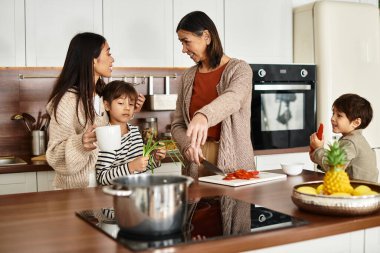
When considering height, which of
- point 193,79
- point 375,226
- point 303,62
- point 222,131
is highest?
point 303,62

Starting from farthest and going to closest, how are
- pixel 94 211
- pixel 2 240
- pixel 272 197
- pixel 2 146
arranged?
pixel 2 146
pixel 272 197
pixel 94 211
pixel 2 240

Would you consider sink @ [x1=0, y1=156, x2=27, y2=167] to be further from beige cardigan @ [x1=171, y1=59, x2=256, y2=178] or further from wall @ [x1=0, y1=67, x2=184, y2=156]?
beige cardigan @ [x1=171, y1=59, x2=256, y2=178]

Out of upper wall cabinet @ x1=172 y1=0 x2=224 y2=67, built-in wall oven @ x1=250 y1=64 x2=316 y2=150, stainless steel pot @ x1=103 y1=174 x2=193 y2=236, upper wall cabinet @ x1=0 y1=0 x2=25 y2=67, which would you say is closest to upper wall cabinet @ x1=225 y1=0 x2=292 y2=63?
upper wall cabinet @ x1=172 y1=0 x2=224 y2=67

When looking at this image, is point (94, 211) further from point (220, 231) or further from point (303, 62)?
point (303, 62)

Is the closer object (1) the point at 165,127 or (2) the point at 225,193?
(2) the point at 225,193

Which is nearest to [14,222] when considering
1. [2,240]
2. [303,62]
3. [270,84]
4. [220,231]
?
[2,240]

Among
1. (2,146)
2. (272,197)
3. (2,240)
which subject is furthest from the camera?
(2,146)

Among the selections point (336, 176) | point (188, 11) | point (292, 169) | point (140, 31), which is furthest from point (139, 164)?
point (188, 11)

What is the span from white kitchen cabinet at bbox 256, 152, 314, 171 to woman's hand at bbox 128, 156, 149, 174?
1.81 m

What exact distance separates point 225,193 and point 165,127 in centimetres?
224

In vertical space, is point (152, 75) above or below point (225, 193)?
above

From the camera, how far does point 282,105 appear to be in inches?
155

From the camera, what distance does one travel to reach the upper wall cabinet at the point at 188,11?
367 centimetres

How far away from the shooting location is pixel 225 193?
5.73ft
